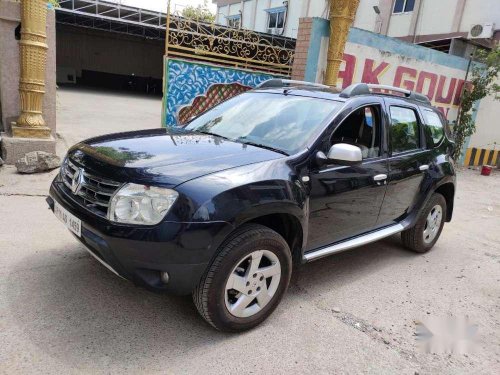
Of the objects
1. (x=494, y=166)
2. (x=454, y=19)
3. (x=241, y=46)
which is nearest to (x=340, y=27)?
(x=241, y=46)

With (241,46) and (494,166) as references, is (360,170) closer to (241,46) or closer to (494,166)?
(241,46)

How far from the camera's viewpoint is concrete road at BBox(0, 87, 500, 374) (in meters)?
2.54

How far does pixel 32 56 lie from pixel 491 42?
50.0ft

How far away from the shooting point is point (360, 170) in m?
3.52

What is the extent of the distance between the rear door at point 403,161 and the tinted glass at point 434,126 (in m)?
0.17

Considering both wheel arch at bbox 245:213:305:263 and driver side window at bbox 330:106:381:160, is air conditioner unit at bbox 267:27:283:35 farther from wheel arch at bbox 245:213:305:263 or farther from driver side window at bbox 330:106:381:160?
wheel arch at bbox 245:213:305:263

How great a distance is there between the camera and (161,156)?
2779 mm

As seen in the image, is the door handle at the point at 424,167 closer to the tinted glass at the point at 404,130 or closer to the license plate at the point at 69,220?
the tinted glass at the point at 404,130

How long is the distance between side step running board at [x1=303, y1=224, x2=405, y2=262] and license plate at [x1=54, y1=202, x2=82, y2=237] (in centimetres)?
163

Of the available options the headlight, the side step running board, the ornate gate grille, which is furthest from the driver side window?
the ornate gate grille

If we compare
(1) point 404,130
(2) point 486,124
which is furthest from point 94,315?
(2) point 486,124

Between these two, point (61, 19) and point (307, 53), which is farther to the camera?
point (61, 19)

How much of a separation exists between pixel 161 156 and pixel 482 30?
53.4 feet

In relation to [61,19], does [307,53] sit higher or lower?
lower
